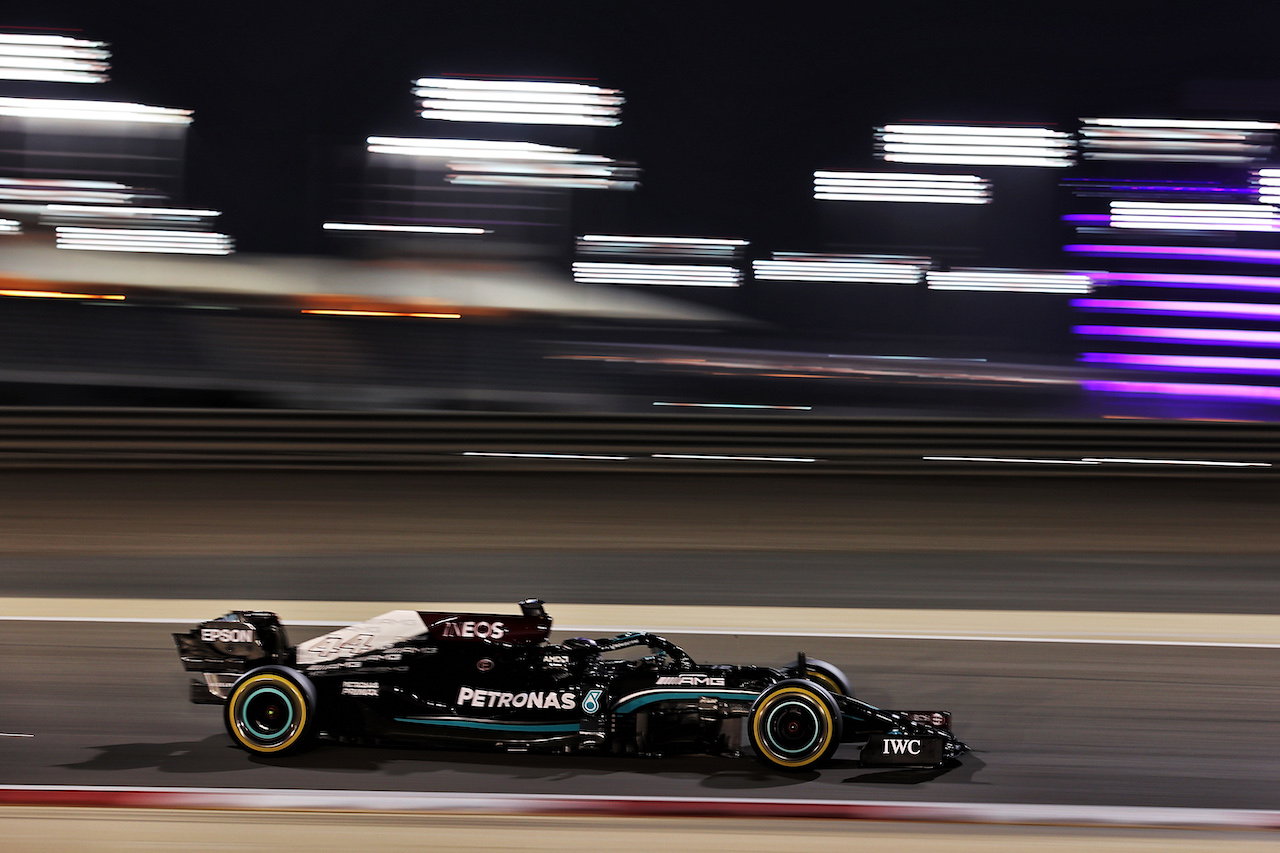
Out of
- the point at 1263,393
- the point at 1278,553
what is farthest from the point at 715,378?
the point at 1263,393

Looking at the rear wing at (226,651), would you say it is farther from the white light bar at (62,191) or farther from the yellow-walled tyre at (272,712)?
the white light bar at (62,191)

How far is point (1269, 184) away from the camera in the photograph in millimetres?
24016

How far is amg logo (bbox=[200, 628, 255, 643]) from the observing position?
427 centimetres

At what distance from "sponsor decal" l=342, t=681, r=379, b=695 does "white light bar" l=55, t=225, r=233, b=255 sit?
14.1 m

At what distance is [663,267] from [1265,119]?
1357 cm

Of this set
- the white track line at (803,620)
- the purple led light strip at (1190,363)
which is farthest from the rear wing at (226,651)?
the purple led light strip at (1190,363)

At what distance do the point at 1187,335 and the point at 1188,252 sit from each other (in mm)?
2201

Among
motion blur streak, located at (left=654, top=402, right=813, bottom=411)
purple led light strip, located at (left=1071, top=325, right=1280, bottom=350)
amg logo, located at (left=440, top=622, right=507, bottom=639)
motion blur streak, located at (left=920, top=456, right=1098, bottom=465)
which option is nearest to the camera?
amg logo, located at (left=440, top=622, right=507, bottom=639)

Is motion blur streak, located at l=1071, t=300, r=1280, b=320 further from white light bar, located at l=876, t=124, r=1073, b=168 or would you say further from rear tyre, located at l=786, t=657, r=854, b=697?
rear tyre, located at l=786, t=657, r=854, b=697

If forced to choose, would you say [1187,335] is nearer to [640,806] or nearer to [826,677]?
[826,677]

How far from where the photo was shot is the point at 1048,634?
266 inches

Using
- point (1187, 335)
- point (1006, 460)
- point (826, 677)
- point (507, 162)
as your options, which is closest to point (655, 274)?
point (507, 162)

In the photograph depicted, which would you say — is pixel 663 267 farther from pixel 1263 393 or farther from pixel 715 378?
pixel 1263 393

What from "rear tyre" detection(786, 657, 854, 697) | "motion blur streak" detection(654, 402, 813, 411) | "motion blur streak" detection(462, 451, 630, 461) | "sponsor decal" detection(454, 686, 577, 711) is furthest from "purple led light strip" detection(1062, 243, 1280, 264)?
"sponsor decal" detection(454, 686, 577, 711)
